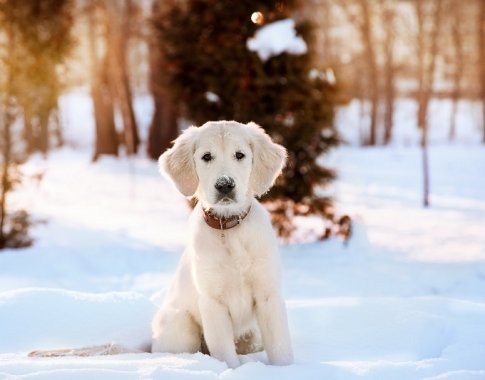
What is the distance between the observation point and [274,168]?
363 centimetres

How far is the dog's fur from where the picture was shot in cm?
332

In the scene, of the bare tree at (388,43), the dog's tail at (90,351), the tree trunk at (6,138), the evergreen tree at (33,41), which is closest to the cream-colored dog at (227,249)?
the dog's tail at (90,351)

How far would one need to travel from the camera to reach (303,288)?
623 centimetres

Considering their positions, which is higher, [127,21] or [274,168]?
[127,21]

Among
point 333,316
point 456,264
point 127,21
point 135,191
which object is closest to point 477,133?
point 127,21

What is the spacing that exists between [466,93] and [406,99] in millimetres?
5558

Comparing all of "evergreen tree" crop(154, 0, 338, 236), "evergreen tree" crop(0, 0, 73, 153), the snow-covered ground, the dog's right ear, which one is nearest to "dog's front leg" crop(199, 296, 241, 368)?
the snow-covered ground

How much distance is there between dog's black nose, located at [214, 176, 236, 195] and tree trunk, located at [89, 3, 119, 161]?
17059 mm

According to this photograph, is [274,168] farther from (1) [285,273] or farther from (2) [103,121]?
(2) [103,121]

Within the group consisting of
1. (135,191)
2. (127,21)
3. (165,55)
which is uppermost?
(127,21)

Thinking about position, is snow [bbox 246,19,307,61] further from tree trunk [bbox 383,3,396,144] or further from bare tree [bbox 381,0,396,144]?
A: tree trunk [bbox 383,3,396,144]

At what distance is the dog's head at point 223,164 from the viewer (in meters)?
3.32

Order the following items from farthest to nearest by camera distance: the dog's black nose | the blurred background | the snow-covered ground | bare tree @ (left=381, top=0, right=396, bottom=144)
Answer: bare tree @ (left=381, top=0, right=396, bottom=144) < the blurred background < the dog's black nose < the snow-covered ground

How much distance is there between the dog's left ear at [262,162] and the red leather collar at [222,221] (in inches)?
8.5
